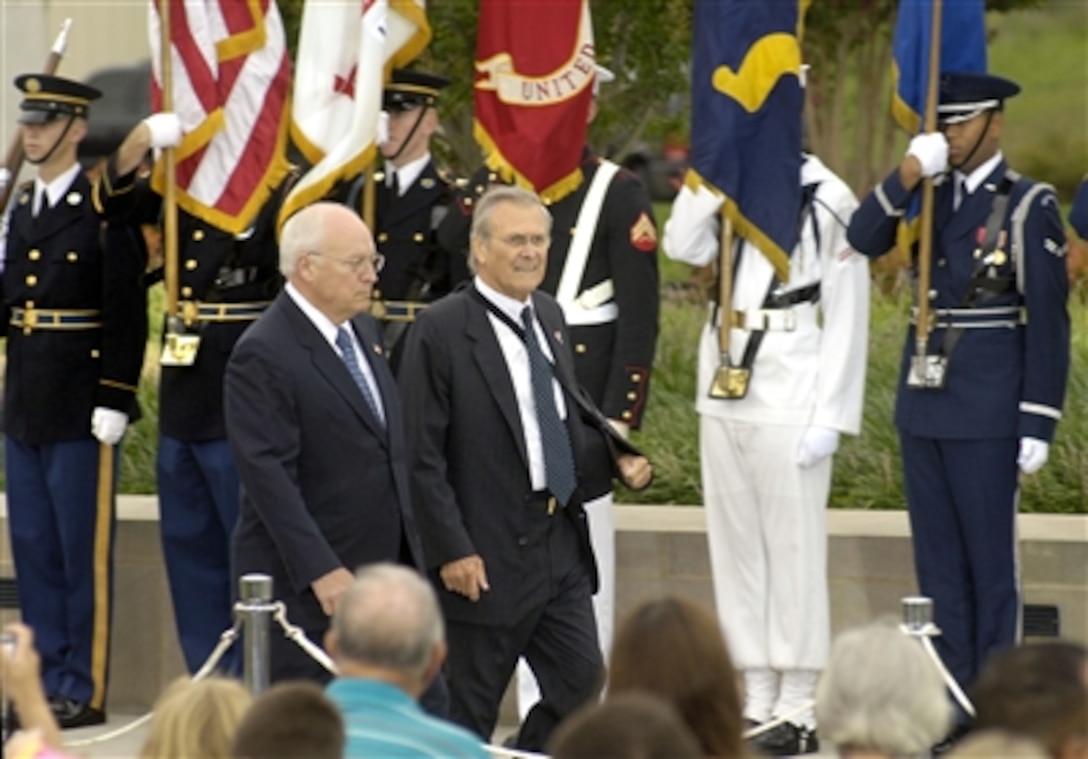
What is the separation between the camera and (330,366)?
23.4 ft

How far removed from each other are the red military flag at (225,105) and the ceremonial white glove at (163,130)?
4.7 inches

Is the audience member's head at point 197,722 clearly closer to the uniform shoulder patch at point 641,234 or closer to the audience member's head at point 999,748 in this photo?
the audience member's head at point 999,748

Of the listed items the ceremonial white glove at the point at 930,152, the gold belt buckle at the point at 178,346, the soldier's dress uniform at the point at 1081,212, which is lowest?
the gold belt buckle at the point at 178,346

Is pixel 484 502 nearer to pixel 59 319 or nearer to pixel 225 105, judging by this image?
pixel 59 319

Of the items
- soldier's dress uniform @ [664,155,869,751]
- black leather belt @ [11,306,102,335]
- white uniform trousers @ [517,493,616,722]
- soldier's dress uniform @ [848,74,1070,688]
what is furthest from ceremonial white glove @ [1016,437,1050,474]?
black leather belt @ [11,306,102,335]

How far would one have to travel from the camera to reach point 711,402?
876 cm

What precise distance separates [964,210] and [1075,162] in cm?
1919

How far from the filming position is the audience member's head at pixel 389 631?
5.18 metres

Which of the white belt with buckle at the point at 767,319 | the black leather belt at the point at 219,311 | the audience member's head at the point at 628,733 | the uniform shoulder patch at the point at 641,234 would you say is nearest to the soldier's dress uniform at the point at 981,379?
the white belt with buckle at the point at 767,319

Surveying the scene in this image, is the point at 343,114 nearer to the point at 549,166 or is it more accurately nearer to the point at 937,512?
the point at 549,166

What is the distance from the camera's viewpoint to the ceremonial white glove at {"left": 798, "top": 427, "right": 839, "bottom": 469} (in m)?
8.55

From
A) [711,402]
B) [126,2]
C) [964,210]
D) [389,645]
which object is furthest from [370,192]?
[126,2]

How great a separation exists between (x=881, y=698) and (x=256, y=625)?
7.67ft

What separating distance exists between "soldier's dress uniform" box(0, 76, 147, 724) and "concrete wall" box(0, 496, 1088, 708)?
15.6 inches
